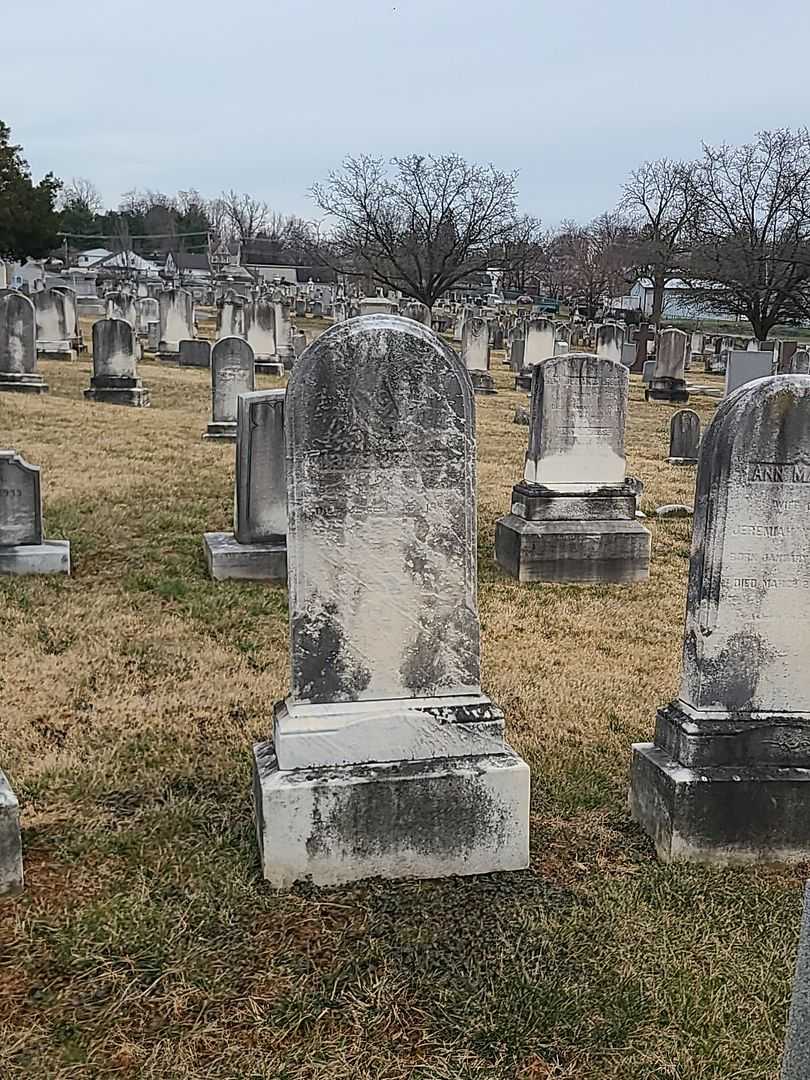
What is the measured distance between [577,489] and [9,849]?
568 centimetres

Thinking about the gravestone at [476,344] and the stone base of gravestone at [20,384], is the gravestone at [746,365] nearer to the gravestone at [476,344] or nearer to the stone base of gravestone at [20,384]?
the gravestone at [476,344]

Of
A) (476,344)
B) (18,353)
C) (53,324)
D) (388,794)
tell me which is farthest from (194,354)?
(388,794)

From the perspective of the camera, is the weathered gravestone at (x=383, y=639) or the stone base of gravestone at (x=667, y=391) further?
the stone base of gravestone at (x=667, y=391)

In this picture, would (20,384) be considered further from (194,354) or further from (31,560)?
(31,560)

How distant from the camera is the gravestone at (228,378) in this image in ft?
→ 42.5

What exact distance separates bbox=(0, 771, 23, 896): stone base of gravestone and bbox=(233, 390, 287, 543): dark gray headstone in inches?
161

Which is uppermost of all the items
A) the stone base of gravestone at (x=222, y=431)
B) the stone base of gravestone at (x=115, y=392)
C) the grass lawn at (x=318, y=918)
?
the stone base of gravestone at (x=115, y=392)

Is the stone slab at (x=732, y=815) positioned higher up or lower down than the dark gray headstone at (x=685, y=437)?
lower down

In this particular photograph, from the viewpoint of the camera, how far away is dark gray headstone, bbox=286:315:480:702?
3541 millimetres

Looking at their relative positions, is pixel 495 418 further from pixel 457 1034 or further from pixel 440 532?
pixel 457 1034

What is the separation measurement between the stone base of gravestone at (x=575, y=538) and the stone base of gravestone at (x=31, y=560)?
3.53 m

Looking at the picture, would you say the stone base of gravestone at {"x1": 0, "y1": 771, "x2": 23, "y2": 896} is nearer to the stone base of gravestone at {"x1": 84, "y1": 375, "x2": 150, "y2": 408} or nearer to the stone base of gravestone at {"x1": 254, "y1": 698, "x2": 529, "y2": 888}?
the stone base of gravestone at {"x1": 254, "y1": 698, "x2": 529, "y2": 888}

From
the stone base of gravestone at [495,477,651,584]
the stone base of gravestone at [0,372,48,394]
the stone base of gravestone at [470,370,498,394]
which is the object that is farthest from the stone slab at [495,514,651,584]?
the stone base of gravestone at [470,370,498,394]

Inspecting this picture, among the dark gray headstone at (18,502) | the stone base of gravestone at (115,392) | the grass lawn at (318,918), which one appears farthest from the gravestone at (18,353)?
the grass lawn at (318,918)
